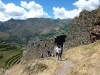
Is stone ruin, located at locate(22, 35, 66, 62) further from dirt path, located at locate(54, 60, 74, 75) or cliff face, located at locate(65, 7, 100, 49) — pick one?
dirt path, located at locate(54, 60, 74, 75)

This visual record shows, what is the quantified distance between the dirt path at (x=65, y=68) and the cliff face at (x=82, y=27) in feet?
41.7

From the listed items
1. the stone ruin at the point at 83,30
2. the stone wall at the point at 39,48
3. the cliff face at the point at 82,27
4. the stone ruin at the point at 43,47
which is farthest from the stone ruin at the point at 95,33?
the stone wall at the point at 39,48

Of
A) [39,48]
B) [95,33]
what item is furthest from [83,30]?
[39,48]

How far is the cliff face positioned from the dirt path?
1270 cm

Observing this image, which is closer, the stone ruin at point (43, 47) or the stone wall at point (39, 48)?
the stone ruin at point (43, 47)

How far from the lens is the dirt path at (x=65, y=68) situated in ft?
91.7

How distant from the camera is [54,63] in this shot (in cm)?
3284

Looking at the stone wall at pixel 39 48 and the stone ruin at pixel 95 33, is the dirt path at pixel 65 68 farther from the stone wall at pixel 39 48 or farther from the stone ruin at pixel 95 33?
the stone wall at pixel 39 48

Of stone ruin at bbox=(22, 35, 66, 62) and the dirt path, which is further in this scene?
stone ruin at bbox=(22, 35, 66, 62)

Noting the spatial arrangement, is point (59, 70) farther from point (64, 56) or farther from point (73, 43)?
point (73, 43)

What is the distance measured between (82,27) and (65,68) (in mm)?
16903

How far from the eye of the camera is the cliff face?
41675 mm

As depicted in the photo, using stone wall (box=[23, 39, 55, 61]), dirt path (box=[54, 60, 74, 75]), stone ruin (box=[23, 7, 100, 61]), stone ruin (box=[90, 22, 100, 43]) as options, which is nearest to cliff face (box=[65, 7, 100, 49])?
stone ruin (box=[23, 7, 100, 61])

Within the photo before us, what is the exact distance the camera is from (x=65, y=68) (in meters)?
29.2
